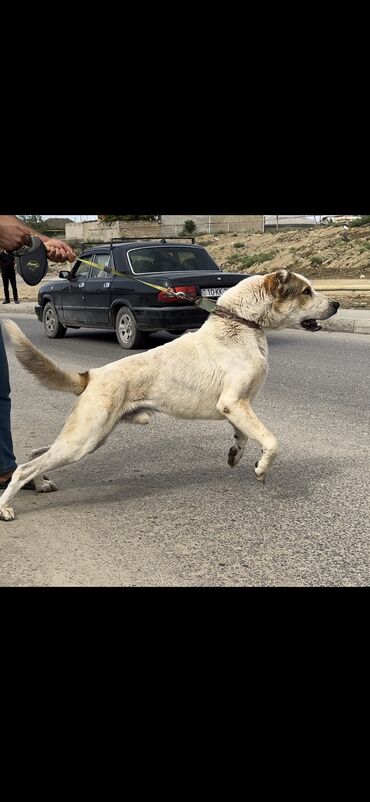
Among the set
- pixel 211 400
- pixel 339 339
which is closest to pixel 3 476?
pixel 211 400

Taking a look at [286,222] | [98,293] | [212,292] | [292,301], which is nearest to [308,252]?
[286,222]

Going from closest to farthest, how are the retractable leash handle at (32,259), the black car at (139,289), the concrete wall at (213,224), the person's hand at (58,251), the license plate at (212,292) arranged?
the retractable leash handle at (32,259), the person's hand at (58,251), the license plate at (212,292), the black car at (139,289), the concrete wall at (213,224)

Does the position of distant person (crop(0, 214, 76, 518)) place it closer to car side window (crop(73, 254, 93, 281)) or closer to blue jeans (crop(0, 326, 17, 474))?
blue jeans (crop(0, 326, 17, 474))


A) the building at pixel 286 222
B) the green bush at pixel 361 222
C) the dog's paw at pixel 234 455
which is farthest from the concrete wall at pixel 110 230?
the dog's paw at pixel 234 455

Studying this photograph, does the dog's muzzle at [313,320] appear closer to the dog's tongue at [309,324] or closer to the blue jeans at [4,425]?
the dog's tongue at [309,324]

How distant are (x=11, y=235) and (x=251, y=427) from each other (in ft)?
5.90

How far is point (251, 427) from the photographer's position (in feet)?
16.1

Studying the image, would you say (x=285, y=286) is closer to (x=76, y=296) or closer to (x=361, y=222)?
(x=76, y=296)

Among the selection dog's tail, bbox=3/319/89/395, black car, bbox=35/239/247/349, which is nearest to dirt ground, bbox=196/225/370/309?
black car, bbox=35/239/247/349

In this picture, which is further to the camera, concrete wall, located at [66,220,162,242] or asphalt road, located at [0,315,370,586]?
concrete wall, located at [66,220,162,242]

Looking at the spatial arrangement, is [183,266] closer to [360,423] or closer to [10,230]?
[360,423]

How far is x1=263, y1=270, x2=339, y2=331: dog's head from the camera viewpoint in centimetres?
529

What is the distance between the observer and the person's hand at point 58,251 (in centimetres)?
519

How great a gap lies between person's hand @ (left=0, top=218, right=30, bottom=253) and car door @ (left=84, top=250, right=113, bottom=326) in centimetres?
878
